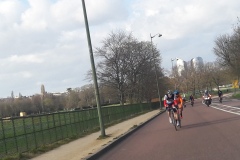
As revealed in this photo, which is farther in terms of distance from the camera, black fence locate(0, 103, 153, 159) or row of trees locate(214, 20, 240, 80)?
row of trees locate(214, 20, 240, 80)

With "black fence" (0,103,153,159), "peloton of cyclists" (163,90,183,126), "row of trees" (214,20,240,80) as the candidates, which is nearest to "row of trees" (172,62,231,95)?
"row of trees" (214,20,240,80)

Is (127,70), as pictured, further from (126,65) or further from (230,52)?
(230,52)

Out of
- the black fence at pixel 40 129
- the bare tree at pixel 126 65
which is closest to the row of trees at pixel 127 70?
the bare tree at pixel 126 65

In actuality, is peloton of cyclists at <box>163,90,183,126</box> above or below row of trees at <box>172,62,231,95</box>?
below

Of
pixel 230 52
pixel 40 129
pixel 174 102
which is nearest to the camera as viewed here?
pixel 40 129

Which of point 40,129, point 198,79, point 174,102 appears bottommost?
point 40,129

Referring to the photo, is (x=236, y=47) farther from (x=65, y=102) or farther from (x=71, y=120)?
(x=65, y=102)

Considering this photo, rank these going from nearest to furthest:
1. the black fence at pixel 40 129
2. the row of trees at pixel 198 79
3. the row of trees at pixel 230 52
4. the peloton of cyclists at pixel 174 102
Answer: the black fence at pixel 40 129 < the peloton of cyclists at pixel 174 102 < the row of trees at pixel 230 52 < the row of trees at pixel 198 79

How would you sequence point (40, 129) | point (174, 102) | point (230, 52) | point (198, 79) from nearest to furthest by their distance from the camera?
1. point (40, 129)
2. point (174, 102)
3. point (230, 52)
4. point (198, 79)

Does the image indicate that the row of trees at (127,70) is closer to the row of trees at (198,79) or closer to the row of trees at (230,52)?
the row of trees at (230,52)

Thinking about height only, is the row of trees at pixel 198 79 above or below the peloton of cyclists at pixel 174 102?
above

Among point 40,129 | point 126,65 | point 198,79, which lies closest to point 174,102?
point 40,129

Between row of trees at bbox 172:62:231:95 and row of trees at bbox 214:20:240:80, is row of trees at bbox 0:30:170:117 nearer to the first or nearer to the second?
row of trees at bbox 214:20:240:80

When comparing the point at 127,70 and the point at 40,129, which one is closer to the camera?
the point at 40,129
